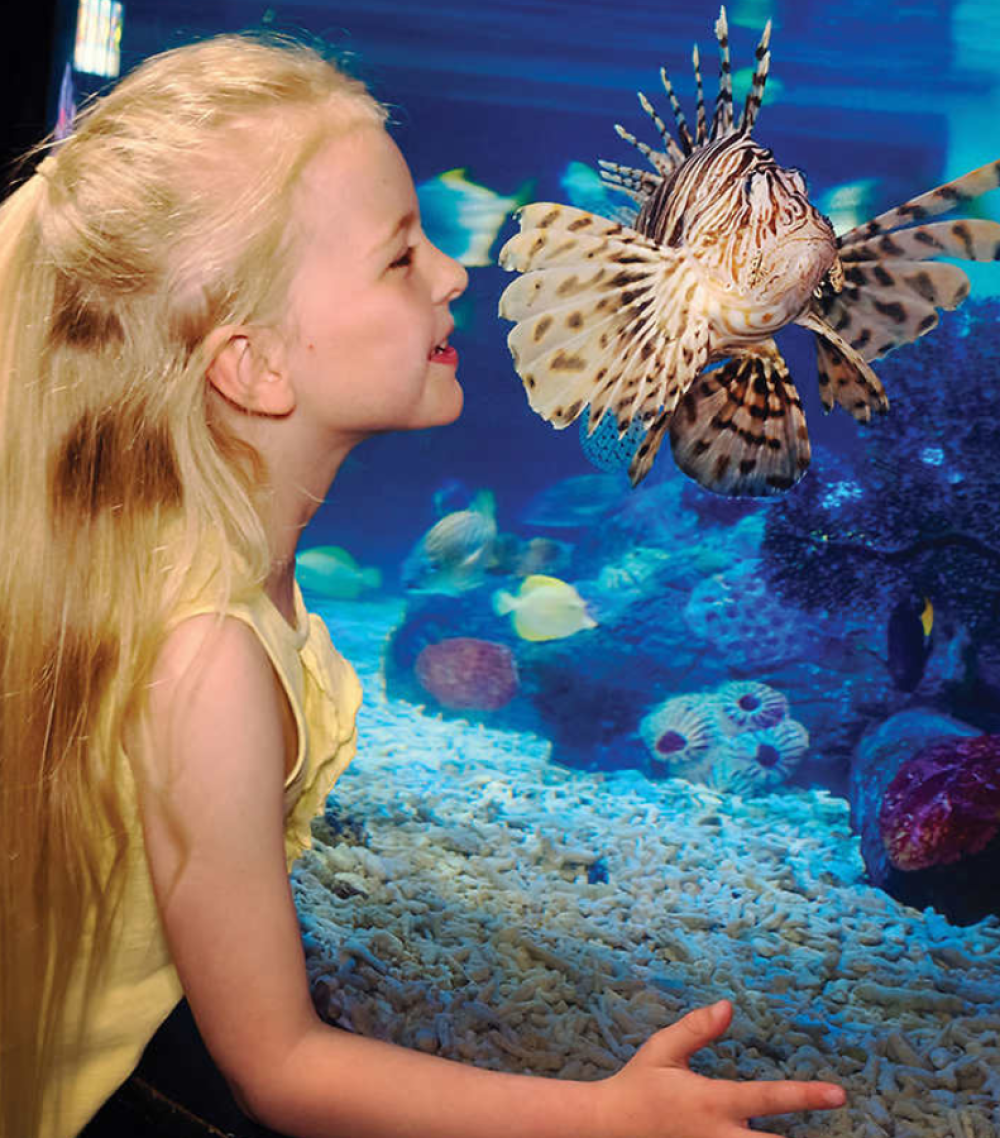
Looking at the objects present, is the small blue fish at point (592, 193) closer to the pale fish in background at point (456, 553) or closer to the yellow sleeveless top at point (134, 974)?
the yellow sleeveless top at point (134, 974)

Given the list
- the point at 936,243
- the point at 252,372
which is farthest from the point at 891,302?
the point at 252,372

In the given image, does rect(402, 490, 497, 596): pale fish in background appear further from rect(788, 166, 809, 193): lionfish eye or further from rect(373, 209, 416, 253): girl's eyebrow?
rect(373, 209, 416, 253): girl's eyebrow

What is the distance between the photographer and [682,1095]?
0.75 m

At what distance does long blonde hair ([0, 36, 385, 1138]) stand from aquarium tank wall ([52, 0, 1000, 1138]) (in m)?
0.67

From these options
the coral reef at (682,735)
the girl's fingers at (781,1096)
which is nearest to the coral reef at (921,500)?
the coral reef at (682,735)

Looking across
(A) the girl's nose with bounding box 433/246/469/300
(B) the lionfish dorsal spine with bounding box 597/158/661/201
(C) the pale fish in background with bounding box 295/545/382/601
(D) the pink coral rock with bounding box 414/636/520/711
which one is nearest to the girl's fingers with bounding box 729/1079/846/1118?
(A) the girl's nose with bounding box 433/246/469/300

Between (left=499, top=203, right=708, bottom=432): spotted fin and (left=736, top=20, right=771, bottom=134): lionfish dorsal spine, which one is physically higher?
(left=736, top=20, right=771, bottom=134): lionfish dorsal spine

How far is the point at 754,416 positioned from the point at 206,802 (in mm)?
1234

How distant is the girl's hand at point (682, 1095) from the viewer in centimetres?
74

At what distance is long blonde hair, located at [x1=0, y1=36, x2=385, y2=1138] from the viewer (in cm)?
96

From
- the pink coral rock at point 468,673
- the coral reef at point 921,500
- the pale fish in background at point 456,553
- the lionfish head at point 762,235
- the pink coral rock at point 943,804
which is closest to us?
the lionfish head at point 762,235

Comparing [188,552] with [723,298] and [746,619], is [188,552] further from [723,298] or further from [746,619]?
[746,619]

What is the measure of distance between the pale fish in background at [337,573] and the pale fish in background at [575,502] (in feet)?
4.40

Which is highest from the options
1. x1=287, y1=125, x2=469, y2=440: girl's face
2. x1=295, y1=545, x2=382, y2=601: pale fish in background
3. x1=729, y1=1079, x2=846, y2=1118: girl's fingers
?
x1=287, y1=125, x2=469, y2=440: girl's face
